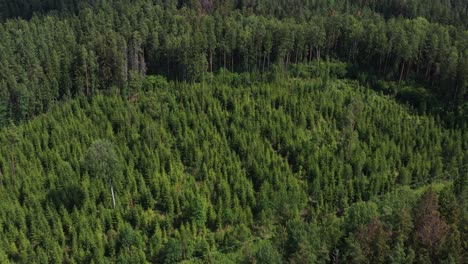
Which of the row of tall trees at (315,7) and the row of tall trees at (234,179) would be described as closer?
the row of tall trees at (234,179)

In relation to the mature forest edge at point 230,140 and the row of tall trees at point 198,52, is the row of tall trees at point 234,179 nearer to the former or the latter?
the mature forest edge at point 230,140

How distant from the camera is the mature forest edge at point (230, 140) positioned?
5978 cm

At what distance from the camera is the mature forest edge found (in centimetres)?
5978

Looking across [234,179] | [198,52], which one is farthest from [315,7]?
[234,179]

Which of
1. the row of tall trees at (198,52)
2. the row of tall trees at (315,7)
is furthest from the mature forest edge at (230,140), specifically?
the row of tall trees at (315,7)

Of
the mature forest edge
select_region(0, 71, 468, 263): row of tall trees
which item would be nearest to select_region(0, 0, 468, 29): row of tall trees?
the mature forest edge

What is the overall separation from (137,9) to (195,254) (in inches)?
3529

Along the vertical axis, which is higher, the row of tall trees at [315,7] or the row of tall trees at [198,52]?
the row of tall trees at [315,7]

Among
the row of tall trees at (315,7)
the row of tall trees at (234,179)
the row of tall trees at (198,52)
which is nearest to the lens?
the row of tall trees at (234,179)

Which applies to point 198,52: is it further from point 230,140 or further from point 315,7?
point 315,7

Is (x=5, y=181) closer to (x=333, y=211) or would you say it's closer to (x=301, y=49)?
(x=333, y=211)

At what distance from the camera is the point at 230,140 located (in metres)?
81.8

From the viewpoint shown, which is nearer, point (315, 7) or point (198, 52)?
point (198, 52)

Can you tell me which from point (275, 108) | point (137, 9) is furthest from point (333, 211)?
point (137, 9)
